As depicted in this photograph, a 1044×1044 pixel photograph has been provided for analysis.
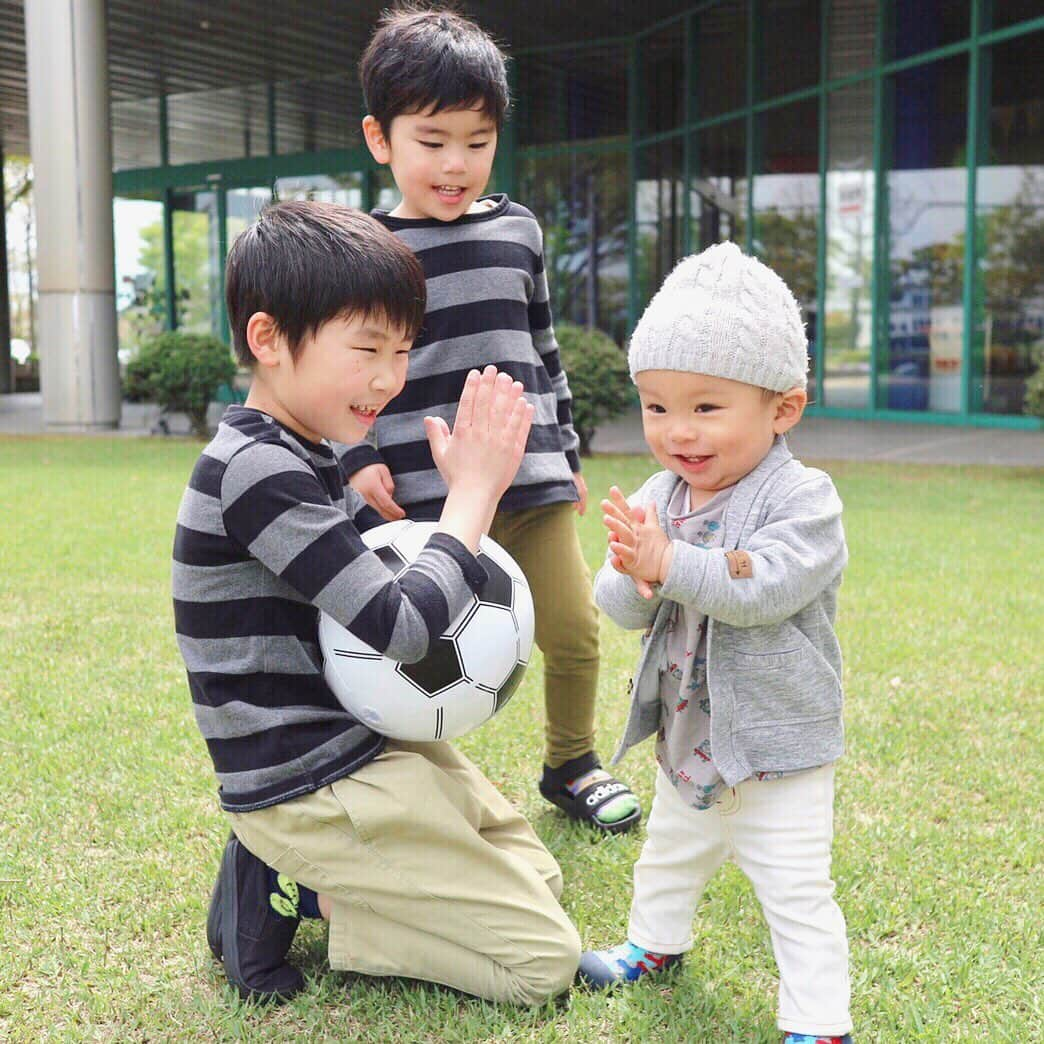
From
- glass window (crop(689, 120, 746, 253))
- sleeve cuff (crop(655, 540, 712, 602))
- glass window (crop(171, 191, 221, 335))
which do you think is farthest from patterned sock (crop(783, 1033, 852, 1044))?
glass window (crop(171, 191, 221, 335))

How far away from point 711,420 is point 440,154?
1.10m

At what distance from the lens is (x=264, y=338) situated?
2.22 m

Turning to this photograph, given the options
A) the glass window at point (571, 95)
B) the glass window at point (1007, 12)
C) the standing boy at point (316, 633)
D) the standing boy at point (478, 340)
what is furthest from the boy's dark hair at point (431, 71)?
the glass window at point (571, 95)

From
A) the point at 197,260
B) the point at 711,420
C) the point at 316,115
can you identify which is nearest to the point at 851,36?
the point at 316,115

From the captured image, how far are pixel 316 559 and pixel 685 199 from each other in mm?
15779

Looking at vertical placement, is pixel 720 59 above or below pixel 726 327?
above

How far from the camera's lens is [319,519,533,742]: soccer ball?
7.34 feet

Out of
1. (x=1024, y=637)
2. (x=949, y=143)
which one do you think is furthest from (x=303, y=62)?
(x=1024, y=637)

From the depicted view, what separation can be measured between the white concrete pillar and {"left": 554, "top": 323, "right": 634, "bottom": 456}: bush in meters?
5.74

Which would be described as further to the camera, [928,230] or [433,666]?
[928,230]

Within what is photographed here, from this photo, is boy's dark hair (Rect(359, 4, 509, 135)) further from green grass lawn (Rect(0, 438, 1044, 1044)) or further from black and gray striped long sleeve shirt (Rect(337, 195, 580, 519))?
green grass lawn (Rect(0, 438, 1044, 1044))

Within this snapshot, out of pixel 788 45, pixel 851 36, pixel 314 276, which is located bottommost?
pixel 314 276

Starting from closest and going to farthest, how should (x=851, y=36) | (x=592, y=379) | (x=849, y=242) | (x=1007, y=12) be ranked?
(x=592, y=379) → (x=1007, y=12) → (x=851, y=36) → (x=849, y=242)

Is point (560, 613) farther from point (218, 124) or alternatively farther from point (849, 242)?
point (218, 124)
